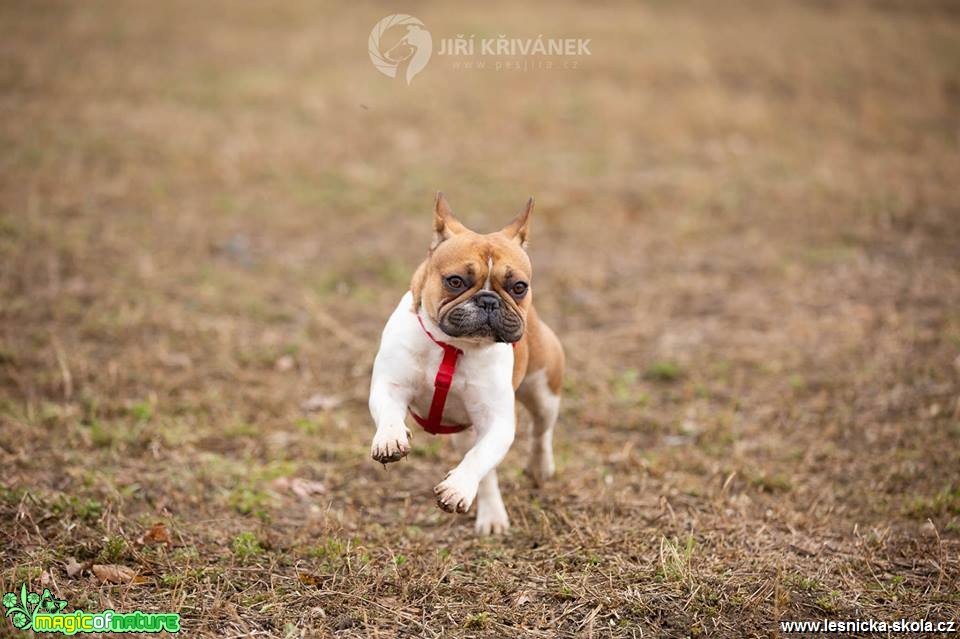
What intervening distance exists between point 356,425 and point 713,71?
12375 mm

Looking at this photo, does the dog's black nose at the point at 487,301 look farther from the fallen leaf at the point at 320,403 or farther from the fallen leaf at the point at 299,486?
the fallen leaf at the point at 320,403

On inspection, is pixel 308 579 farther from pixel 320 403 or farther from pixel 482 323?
pixel 320 403

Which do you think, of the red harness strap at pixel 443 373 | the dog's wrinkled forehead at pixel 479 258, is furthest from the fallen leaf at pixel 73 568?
the dog's wrinkled forehead at pixel 479 258

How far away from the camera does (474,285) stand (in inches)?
189

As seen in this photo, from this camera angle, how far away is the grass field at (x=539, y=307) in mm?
4941

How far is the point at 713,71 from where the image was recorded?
1706 centimetres

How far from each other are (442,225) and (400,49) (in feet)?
33.3

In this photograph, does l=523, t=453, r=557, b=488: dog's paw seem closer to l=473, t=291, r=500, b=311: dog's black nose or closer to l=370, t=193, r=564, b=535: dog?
l=370, t=193, r=564, b=535: dog

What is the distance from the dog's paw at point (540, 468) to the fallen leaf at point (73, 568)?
2698mm

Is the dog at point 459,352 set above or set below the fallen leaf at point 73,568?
above

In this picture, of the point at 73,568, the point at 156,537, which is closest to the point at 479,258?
the point at 156,537

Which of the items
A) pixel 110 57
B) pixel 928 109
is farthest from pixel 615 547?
pixel 110 57

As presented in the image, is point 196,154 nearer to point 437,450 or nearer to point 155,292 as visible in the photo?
point 155,292

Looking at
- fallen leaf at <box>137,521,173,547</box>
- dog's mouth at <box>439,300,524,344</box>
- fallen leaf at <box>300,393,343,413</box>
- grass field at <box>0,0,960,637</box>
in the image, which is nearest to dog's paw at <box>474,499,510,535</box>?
grass field at <box>0,0,960,637</box>
